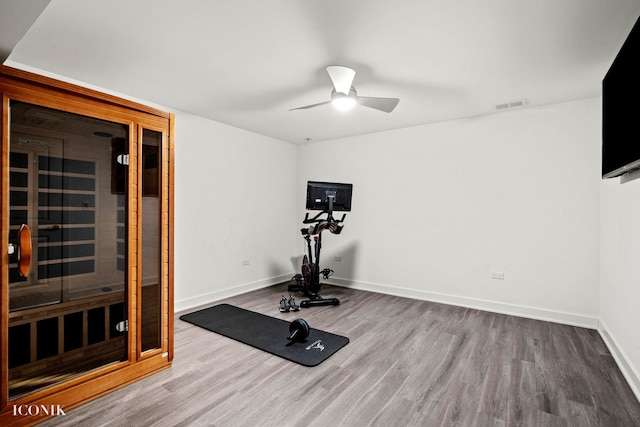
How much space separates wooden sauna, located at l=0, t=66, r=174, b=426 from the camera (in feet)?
6.03

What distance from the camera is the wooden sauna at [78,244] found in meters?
1.84

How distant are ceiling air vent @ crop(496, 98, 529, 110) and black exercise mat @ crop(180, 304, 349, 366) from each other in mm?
3257

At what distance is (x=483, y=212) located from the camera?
4.11m

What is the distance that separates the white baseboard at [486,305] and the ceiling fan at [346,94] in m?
2.82

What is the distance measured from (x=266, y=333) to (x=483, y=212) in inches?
124

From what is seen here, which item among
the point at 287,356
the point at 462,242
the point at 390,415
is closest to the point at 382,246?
the point at 462,242

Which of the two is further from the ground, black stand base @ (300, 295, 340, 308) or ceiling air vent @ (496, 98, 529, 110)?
ceiling air vent @ (496, 98, 529, 110)

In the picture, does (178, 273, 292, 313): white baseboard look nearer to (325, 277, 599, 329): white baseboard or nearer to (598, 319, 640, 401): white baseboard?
(325, 277, 599, 329): white baseboard

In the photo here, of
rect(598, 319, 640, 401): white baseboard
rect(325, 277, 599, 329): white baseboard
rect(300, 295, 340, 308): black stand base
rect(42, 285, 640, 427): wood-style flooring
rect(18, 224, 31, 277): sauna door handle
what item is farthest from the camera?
rect(300, 295, 340, 308): black stand base

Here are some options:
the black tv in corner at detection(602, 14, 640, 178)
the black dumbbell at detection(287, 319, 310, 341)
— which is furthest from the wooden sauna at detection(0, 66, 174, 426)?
the black tv in corner at detection(602, 14, 640, 178)

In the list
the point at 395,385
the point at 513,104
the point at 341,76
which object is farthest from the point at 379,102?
the point at 395,385

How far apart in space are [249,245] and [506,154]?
3.94 meters

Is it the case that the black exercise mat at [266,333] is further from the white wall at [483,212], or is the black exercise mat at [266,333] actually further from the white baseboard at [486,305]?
the white wall at [483,212]

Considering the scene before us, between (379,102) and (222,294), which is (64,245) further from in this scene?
(379,102)
